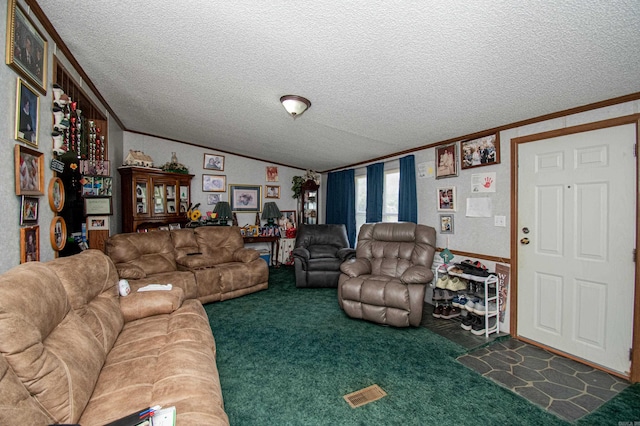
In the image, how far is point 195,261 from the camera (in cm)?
396

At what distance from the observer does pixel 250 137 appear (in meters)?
4.43

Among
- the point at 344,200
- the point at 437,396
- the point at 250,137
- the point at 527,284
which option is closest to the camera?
the point at 437,396

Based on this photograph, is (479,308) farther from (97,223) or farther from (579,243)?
(97,223)

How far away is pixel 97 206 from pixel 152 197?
161cm

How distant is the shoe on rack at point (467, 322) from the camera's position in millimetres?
2979

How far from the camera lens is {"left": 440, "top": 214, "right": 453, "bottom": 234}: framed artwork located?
11.7 feet

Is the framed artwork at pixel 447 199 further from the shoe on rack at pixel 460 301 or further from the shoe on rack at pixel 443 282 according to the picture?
the shoe on rack at pixel 460 301

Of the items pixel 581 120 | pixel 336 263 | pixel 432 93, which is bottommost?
pixel 336 263

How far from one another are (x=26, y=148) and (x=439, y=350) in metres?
3.35

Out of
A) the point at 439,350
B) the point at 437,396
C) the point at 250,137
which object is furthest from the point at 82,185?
the point at 439,350

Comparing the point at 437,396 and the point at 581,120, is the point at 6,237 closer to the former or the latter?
the point at 437,396

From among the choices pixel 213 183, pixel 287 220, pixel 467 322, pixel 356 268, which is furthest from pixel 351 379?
pixel 213 183

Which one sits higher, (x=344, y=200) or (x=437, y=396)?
(x=344, y=200)

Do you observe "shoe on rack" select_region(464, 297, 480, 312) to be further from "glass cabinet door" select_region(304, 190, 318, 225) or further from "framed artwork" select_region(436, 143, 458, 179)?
"glass cabinet door" select_region(304, 190, 318, 225)
